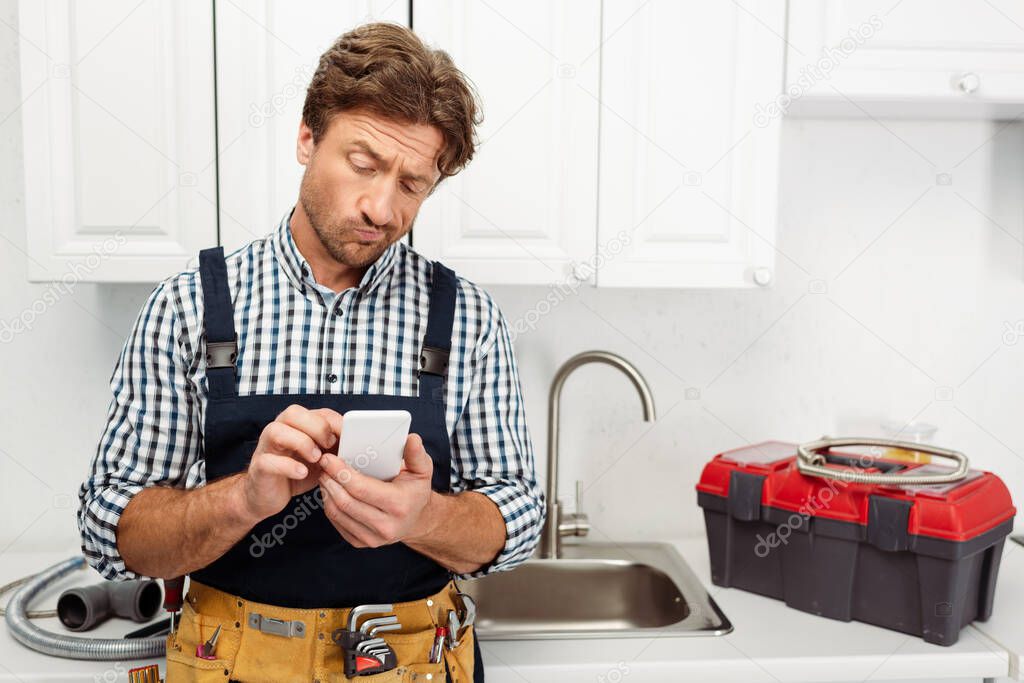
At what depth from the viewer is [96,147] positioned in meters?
1.35

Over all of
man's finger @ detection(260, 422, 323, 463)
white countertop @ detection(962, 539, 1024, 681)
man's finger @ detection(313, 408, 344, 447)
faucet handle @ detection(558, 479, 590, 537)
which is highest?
→ man's finger @ detection(313, 408, 344, 447)

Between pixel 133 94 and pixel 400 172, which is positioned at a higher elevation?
pixel 133 94

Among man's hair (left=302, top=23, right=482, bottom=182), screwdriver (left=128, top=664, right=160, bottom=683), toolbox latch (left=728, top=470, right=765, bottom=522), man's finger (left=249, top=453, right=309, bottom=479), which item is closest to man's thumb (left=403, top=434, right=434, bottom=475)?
man's finger (left=249, top=453, right=309, bottom=479)

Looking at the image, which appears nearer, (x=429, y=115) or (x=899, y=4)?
(x=429, y=115)

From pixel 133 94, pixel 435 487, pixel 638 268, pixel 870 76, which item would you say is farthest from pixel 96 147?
pixel 870 76

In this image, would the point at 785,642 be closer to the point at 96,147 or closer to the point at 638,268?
the point at 638,268

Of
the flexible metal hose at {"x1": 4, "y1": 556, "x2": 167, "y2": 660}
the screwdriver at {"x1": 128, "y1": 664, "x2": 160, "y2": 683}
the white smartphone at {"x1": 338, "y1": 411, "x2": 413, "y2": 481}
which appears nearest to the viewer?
the white smartphone at {"x1": 338, "y1": 411, "x2": 413, "y2": 481}

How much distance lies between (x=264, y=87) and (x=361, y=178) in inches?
16.9

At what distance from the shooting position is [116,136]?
135 centimetres

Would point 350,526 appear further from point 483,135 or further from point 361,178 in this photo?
point 483,135

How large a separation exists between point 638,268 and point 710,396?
20.6 inches

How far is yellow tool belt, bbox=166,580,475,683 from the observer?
39.6 inches

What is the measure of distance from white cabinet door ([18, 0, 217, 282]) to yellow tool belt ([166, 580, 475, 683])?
0.59m

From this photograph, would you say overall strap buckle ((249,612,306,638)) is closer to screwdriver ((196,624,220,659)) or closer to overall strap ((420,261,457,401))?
screwdriver ((196,624,220,659))
